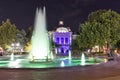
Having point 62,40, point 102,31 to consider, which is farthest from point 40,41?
point 62,40

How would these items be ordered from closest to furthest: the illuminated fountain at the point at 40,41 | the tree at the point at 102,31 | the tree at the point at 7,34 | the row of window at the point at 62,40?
the illuminated fountain at the point at 40,41 < the tree at the point at 102,31 < the tree at the point at 7,34 < the row of window at the point at 62,40

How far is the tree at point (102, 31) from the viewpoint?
7219cm

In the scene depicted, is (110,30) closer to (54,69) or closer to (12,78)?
(54,69)

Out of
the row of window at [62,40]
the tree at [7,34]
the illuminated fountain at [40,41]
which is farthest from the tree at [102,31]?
the row of window at [62,40]

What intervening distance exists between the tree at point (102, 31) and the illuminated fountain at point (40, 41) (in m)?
30.9

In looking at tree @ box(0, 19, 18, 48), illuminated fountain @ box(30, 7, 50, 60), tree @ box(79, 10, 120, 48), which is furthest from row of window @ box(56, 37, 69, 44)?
illuminated fountain @ box(30, 7, 50, 60)

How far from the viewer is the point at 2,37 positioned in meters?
90.1

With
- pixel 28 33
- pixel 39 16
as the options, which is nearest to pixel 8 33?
pixel 28 33

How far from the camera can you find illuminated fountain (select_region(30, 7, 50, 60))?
40106mm

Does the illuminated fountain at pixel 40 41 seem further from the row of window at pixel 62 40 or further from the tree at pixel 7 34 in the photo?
the row of window at pixel 62 40

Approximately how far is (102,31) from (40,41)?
33309 mm

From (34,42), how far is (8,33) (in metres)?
50.8

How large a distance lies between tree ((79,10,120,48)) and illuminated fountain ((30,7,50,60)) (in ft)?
101

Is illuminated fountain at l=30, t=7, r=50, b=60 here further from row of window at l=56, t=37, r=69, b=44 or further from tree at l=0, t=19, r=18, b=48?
row of window at l=56, t=37, r=69, b=44
